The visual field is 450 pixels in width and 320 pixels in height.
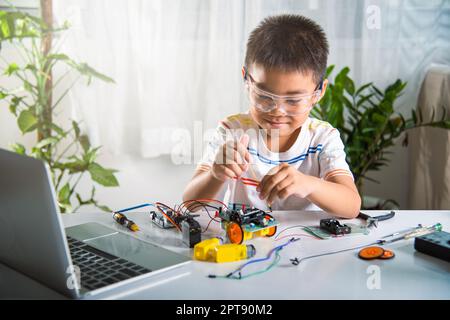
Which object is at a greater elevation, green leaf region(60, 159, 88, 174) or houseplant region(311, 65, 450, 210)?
houseplant region(311, 65, 450, 210)

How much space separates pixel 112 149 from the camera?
2578mm

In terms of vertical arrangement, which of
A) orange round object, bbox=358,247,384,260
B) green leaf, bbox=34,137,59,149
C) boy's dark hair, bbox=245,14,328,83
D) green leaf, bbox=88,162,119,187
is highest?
boy's dark hair, bbox=245,14,328,83

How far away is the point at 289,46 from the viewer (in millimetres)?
1366

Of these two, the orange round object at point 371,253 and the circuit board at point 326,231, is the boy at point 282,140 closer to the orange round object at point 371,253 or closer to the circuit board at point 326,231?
the circuit board at point 326,231

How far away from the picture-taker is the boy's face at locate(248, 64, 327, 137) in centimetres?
129

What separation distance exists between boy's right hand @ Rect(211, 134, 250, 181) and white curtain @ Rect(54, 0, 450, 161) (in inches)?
54.6

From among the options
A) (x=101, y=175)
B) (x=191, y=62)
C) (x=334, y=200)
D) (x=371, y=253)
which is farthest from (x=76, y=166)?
(x=371, y=253)

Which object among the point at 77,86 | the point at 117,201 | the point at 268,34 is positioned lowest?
the point at 117,201

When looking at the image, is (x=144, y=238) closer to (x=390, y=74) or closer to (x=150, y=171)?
(x=150, y=171)

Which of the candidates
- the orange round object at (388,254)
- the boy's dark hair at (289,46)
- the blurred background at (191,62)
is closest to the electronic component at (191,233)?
the orange round object at (388,254)

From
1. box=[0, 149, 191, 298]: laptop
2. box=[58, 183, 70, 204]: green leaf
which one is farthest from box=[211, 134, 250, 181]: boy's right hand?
box=[58, 183, 70, 204]: green leaf

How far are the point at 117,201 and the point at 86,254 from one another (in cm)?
178

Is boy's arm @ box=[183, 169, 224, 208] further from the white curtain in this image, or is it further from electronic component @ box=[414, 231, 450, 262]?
the white curtain
